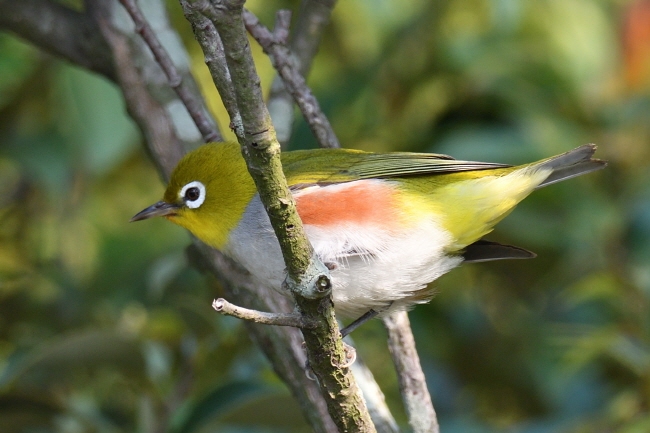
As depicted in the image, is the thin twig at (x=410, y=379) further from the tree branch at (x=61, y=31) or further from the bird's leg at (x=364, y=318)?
the tree branch at (x=61, y=31)

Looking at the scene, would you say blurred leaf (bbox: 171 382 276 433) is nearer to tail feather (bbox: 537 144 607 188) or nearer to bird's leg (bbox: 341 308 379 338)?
bird's leg (bbox: 341 308 379 338)

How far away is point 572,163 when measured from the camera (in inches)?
112

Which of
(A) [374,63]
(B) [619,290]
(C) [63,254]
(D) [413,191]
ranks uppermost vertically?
(A) [374,63]

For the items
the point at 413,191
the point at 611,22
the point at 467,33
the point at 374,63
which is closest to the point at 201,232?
the point at 413,191

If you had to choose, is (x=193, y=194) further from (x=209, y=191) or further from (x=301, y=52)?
(x=301, y=52)

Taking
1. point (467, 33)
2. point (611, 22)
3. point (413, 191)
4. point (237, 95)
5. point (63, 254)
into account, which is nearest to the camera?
point (237, 95)

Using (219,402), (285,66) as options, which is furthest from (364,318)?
(285,66)

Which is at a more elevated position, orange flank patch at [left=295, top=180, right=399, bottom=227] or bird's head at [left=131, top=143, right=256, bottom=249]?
bird's head at [left=131, top=143, right=256, bottom=249]

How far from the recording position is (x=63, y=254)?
164 inches

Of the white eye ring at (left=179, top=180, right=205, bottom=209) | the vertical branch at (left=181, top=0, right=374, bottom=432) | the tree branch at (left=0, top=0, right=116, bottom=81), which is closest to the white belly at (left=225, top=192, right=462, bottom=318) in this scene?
the white eye ring at (left=179, top=180, right=205, bottom=209)

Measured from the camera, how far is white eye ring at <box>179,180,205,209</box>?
10.0ft

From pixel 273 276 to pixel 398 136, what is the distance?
6.91 ft

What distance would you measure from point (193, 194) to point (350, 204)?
645 millimetres

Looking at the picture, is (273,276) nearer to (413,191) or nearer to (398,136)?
(413,191)
